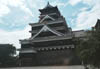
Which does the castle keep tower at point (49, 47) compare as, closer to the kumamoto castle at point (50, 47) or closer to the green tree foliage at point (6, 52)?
the kumamoto castle at point (50, 47)

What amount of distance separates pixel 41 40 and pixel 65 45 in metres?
4.32

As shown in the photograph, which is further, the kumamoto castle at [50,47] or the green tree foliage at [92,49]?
the kumamoto castle at [50,47]

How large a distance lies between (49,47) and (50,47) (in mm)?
182

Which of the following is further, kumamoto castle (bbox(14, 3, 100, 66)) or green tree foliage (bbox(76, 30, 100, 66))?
kumamoto castle (bbox(14, 3, 100, 66))

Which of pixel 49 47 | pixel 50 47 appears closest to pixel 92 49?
pixel 50 47

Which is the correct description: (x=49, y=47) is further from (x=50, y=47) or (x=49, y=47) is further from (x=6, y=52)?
(x=6, y=52)

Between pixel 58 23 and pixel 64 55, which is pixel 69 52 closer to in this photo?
pixel 64 55

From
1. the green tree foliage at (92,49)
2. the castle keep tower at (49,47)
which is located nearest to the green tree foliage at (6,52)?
the castle keep tower at (49,47)

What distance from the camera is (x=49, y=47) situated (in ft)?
67.9

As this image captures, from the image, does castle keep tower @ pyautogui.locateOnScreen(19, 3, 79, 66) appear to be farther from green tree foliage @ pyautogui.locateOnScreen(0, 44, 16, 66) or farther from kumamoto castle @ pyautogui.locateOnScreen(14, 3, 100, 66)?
green tree foliage @ pyautogui.locateOnScreen(0, 44, 16, 66)

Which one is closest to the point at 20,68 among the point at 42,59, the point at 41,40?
the point at 42,59

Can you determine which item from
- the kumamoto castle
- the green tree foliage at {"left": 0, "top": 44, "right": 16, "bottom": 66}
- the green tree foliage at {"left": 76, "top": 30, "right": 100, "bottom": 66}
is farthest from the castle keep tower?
the green tree foliage at {"left": 0, "top": 44, "right": 16, "bottom": 66}

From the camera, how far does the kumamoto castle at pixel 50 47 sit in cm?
1965

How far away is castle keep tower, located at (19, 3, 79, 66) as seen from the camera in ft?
64.7
